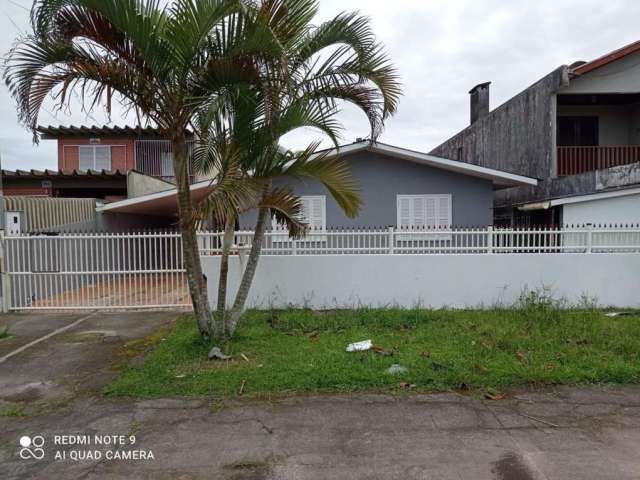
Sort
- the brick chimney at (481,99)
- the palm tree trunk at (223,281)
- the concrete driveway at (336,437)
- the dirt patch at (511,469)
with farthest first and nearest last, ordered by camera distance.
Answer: the brick chimney at (481,99) < the palm tree trunk at (223,281) < the concrete driveway at (336,437) < the dirt patch at (511,469)

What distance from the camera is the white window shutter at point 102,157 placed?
18.9 metres

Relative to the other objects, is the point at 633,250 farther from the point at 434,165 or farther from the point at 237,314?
the point at 237,314

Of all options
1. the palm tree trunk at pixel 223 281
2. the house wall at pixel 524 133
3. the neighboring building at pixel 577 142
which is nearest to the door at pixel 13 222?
the palm tree trunk at pixel 223 281

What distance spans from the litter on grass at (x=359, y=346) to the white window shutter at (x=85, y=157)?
1758 centimetres

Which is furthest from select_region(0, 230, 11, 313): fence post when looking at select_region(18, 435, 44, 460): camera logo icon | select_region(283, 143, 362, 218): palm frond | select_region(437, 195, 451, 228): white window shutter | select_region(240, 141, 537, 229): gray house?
select_region(437, 195, 451, 228): white window shutter

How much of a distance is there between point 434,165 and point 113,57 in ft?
27.7

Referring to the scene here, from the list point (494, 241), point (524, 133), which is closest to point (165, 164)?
point (524, 133)

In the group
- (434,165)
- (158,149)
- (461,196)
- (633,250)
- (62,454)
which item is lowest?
(62,454)

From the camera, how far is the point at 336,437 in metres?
3.47

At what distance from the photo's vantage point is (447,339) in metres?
5.79

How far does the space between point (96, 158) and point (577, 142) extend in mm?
19114

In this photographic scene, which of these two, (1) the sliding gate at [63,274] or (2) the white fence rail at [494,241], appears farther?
(1) the sliding gate at [63,274]

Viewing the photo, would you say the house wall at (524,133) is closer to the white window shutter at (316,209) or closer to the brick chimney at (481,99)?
the brick chimney at (481,99)

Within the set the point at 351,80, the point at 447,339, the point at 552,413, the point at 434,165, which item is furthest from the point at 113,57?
the point at 434,165
